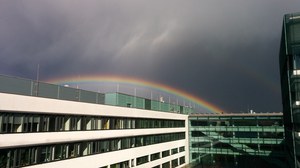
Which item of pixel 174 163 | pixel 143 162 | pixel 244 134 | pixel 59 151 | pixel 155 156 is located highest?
pixel 59 151

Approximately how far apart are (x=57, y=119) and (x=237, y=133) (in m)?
36.6

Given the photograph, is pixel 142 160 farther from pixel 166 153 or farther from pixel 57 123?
pixel 57 123

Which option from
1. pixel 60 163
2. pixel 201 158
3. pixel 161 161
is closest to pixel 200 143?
pixel 201 158

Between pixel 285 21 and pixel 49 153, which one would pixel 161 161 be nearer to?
pixel 49 153

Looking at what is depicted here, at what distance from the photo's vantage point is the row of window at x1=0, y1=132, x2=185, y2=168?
795 inches

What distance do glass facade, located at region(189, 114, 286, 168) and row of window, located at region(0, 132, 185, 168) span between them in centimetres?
1881

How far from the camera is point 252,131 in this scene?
1871 inches

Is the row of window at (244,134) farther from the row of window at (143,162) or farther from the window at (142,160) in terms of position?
the window at (142,160)

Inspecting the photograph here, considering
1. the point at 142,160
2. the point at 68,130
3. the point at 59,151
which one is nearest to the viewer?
the point at 59,151

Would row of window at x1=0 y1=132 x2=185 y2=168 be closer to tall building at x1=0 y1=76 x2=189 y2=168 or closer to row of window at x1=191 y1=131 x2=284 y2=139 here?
tall building at x1=0 y1=76 x2=189 y2=168

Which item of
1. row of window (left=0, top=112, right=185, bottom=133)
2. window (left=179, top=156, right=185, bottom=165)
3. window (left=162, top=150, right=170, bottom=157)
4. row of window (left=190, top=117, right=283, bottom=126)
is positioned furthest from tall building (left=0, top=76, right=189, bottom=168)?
row of window (left=190, top=117, right=283, bottom=126)

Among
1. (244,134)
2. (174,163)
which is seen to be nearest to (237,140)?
(244,134)

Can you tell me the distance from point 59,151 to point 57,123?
2.80 metres

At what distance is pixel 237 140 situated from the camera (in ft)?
160
